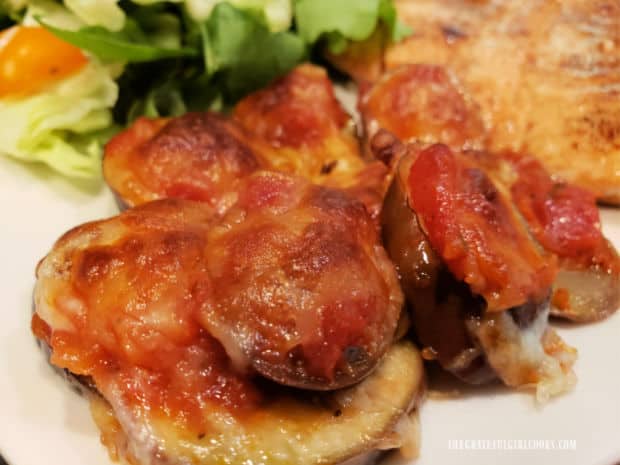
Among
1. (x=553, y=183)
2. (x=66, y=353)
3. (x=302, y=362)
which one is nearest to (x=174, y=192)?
(x=66, y=353)

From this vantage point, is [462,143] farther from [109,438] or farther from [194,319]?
[109,438]

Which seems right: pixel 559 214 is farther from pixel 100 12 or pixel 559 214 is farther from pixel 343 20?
pixel 100 12

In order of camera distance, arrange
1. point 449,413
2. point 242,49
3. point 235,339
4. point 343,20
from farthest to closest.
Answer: point 343,20 < point 242,49 < point 449,413 < point 235,339

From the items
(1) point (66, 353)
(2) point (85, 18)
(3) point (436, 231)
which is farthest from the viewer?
(2) point (85, 18)

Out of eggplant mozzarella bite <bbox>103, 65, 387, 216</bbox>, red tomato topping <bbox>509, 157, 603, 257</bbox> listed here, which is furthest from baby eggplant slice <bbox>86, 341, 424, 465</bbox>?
red tomato topping <bbox>509, 157, 603, 257</bbox>

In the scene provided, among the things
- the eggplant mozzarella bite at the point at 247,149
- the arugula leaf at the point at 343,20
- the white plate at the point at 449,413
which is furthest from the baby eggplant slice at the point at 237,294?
the arugula leaf at the point at 343,20

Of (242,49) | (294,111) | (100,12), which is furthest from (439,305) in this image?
(100,12)
